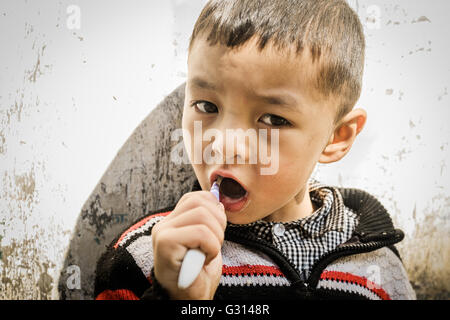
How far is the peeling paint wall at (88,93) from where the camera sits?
0.86 meters

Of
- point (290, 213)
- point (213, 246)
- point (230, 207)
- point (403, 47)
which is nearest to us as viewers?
point (213, 246)

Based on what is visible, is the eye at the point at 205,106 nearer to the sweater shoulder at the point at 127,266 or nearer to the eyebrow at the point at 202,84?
the eyebrow at the point at 202,84

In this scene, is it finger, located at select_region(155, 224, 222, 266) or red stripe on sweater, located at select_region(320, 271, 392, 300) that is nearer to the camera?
finger, located at select_region(155, 224, 222, 266)

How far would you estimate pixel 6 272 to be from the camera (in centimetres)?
87

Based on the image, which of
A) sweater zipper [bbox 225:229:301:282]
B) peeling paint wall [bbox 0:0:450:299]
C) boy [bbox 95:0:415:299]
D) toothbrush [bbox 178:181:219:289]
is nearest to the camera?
toothbrush [bbox 178:181:219:289]

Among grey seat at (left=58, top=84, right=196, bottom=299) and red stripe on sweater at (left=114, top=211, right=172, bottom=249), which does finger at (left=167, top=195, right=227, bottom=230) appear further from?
grey seat at (left=58, top=84, right=196, bottom=299)

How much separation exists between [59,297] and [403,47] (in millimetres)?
1083

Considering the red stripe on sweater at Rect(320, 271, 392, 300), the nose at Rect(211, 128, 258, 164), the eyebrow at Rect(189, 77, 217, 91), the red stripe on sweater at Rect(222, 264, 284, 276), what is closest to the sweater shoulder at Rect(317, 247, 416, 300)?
the red stripe on sweater at Rect(320, 271, 392, 300)

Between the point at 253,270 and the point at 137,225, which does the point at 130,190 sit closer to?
the point at 137,225

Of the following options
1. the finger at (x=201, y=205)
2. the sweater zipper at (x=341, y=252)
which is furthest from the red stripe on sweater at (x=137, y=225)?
the sweater zipper at (x=341, y=252)

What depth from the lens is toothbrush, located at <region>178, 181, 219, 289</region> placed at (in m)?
0.49

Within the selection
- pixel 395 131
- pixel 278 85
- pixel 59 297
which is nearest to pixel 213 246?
pixel 278 85

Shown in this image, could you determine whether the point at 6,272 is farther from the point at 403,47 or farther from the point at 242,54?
the point at 403,47

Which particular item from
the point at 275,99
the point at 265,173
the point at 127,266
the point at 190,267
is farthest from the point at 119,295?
the point at 275,99
